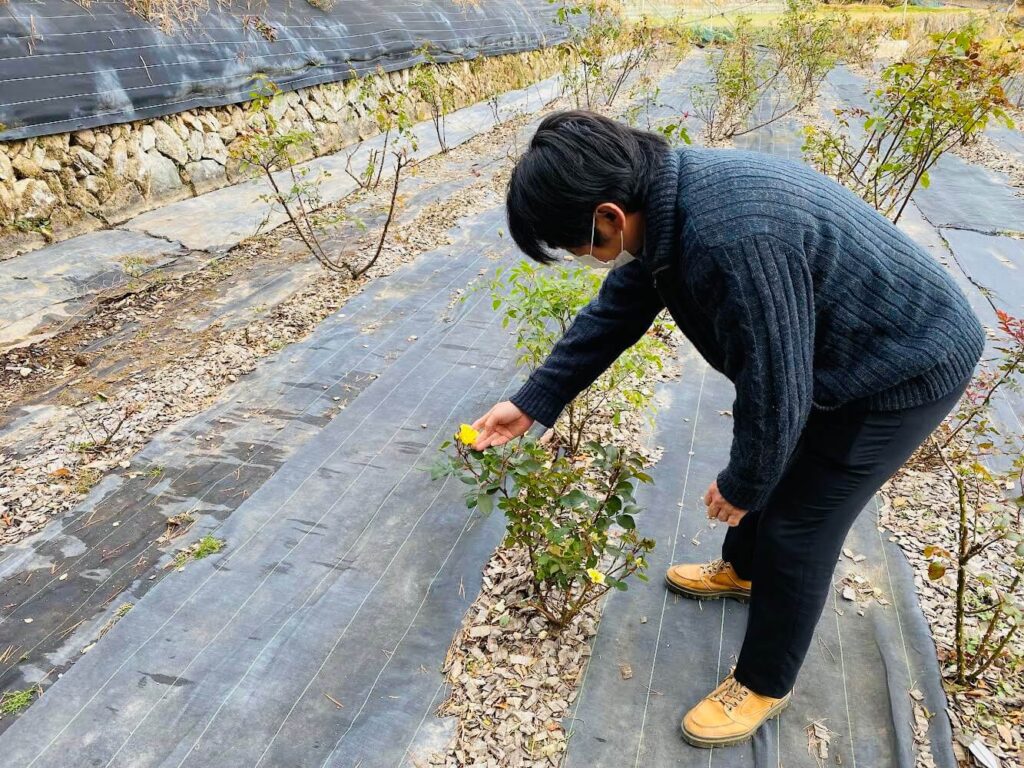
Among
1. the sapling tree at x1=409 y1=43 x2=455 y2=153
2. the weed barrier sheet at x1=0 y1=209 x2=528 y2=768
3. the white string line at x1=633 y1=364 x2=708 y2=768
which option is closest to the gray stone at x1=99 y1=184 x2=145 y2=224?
the sapling tree at x1=409 y1=43 x2=455 y2=153

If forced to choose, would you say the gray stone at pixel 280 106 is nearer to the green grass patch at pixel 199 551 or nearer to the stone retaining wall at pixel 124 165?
the stone retaining wall at pixel 124 165

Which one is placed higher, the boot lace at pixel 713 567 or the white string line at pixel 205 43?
the white string line at pixel 205 43

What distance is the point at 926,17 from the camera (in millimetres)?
15547

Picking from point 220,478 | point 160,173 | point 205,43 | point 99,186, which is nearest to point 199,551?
point 220,478

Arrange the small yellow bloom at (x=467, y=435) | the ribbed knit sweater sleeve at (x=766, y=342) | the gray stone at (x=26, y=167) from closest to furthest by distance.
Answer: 1. the ribbed knit sweater sleeve at (x=766, y=342)
2. the small yellow bloom at (x=467, y=435)
3. the gray stone at (x=26, y=167)

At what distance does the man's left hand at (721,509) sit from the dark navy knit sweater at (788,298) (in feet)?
0.08

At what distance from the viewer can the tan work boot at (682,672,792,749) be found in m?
1.52

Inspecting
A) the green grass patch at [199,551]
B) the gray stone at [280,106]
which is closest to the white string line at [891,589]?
the green grass patch at [199,551]

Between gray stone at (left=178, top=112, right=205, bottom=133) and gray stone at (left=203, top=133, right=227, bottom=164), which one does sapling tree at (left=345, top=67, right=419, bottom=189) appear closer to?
gray stone at (left=203, top=133, right=227, bottom=164)

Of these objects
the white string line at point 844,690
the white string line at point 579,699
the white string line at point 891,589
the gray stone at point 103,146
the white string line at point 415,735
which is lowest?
the white string line at point 415,735

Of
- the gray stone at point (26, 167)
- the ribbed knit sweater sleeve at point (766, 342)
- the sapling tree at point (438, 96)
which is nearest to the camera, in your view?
the ribbed knit sweater sleeve at point (766, 342)

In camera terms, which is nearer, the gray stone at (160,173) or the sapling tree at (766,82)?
the gray stone at (160,173)

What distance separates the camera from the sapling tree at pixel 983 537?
5.12 feet

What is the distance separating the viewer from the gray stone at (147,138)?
17.1 feet
